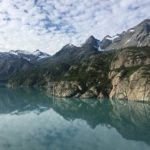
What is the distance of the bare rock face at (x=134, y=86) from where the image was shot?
139375mm

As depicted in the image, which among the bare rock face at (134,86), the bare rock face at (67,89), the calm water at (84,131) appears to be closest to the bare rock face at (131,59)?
the bare rock face at (134,86)

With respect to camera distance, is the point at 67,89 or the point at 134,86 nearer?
the point at 134,86

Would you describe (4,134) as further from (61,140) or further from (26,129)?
(61,140)

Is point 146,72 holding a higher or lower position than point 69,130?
higher

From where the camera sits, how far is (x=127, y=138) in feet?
222

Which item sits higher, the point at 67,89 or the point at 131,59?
the point at 131,59

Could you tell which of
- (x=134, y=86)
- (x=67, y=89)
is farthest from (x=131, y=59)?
(x=134, y=86)

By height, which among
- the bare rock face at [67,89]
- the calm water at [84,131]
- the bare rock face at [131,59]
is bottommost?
the calm water at [84,131]

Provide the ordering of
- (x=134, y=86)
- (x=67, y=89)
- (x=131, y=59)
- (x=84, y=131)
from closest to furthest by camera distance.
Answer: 1. (x=84, y=131)
2. (x=134, y=86)
3. (x=67, y=89)
4. (x=131, y=59)

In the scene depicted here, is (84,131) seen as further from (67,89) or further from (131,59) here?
(131,59)

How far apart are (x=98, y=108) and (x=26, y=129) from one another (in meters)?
50.0

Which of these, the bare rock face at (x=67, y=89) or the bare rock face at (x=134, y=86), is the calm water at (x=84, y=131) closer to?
the bare rock face at (x=134, y=86)

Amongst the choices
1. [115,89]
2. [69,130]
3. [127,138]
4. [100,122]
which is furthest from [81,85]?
[127,138]

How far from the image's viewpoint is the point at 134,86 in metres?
146
